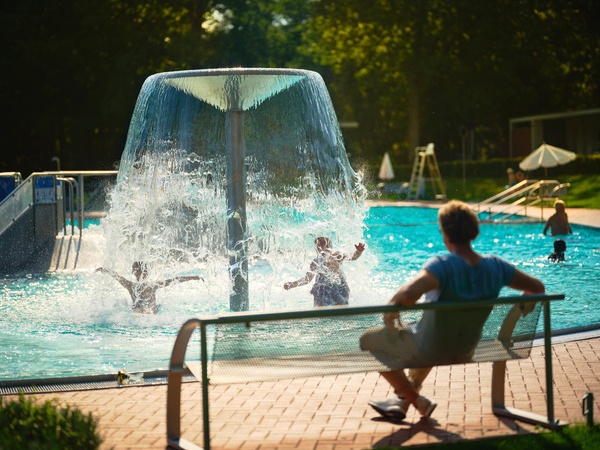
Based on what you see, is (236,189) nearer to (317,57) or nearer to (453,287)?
(453,287)

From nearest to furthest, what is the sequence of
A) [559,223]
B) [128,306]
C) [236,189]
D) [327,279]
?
[236,189], [327,279], [128,306], [559,223]

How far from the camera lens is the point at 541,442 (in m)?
4.70

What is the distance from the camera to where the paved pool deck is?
194 inches

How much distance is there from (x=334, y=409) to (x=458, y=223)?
163cm

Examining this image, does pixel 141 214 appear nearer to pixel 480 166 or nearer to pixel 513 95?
pixel 480 166

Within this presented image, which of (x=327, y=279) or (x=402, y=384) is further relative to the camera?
(x=327, y=279)

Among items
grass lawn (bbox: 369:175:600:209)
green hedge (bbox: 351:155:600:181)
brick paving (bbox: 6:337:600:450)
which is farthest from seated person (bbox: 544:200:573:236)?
green hedge (bbox: 351:155:600:181)

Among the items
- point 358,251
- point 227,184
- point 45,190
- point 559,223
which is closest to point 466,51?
point 559,223

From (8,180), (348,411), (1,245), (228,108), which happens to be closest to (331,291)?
(228,108)

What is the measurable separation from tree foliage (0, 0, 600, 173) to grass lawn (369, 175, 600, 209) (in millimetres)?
7860

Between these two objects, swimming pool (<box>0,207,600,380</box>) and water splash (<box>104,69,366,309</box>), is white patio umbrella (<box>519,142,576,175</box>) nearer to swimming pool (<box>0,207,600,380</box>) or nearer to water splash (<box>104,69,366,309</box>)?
swimming pool (<box>0,207,600,380</box>)

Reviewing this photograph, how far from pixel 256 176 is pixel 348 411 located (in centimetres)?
750

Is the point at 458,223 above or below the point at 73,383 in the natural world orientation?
above

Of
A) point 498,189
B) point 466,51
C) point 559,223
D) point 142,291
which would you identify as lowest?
point 142,291
